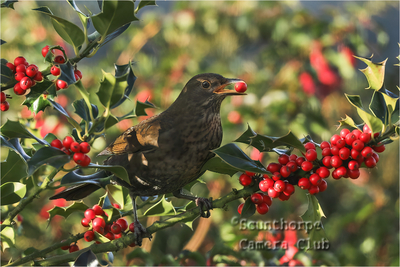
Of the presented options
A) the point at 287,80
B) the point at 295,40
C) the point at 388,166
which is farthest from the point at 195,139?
the point at 388,166

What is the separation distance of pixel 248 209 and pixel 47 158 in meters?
0.53

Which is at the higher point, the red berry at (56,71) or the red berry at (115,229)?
the red berry at (56,71)

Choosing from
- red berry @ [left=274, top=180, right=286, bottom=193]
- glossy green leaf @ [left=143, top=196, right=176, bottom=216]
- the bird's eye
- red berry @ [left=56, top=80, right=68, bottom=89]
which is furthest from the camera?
the bird's eye

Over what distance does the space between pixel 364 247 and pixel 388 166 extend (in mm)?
904

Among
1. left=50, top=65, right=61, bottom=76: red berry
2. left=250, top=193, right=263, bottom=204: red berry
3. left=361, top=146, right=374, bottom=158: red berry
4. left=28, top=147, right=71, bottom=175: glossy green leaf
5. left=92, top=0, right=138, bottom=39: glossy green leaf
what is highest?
left=92, top=0, right=138, bottom=39: glossy green leaf

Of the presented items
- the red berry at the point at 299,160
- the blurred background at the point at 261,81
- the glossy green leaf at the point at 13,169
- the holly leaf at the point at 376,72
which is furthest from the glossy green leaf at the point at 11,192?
the blurred background at the point at 261,81

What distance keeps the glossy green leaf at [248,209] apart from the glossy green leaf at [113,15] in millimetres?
568

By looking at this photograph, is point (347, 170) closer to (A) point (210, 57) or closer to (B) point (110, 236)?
(B) point (110, 236)

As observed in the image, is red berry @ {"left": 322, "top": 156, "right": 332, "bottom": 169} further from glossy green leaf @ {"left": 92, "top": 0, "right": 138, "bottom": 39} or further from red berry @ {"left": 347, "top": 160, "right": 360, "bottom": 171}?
glossy green leaf @ {"left": 92, "top": 0, "right": 138, "bottom": 39}

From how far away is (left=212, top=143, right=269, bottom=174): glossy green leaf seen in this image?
85 centimetres

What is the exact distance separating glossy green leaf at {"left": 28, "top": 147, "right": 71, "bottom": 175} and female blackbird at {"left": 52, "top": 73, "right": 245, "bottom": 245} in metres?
0.31

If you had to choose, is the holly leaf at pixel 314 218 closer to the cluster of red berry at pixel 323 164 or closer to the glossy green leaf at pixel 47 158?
the cluster of red berry at pixel 323 164

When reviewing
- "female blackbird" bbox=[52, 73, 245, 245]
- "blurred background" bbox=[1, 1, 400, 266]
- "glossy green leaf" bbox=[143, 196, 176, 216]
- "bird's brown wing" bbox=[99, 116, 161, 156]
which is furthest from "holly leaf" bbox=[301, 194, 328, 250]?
"blurred background" bbox=[1, 1, 400, 266]

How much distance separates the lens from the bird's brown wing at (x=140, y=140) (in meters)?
1.25
